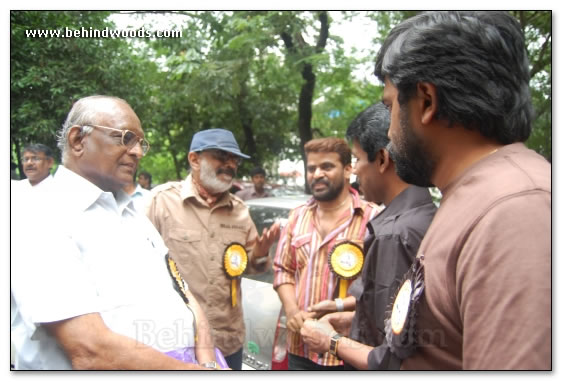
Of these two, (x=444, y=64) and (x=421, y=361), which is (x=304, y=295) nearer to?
(x=421, y=361)

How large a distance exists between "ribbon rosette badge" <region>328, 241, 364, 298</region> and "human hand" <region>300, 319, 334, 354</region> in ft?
1.11

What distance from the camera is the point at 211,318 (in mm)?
2535

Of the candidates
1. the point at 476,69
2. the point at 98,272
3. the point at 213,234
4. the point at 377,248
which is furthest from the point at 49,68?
the point at 476,69

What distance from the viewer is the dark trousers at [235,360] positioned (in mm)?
2547

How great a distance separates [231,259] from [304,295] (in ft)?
1.59

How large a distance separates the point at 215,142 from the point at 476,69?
1.91 metres

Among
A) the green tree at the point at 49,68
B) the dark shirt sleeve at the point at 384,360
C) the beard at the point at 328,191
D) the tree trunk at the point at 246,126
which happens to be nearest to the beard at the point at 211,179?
the beard at the point at 328,191

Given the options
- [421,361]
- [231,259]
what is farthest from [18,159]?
[421,361]

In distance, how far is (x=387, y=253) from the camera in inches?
61.6

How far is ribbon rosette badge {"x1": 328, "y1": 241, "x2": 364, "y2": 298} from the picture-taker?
2.25 meters

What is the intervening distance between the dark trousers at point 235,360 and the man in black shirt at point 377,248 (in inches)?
29.4

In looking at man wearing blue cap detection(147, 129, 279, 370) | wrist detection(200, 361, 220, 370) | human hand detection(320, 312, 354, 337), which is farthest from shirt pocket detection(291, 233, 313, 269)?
wrist detection(200, 361, 220, 370)

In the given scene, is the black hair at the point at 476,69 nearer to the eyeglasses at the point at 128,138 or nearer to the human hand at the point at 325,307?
the eyeglasses at the point at 128,138

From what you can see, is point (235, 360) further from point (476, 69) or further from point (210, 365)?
point (476, 69)
